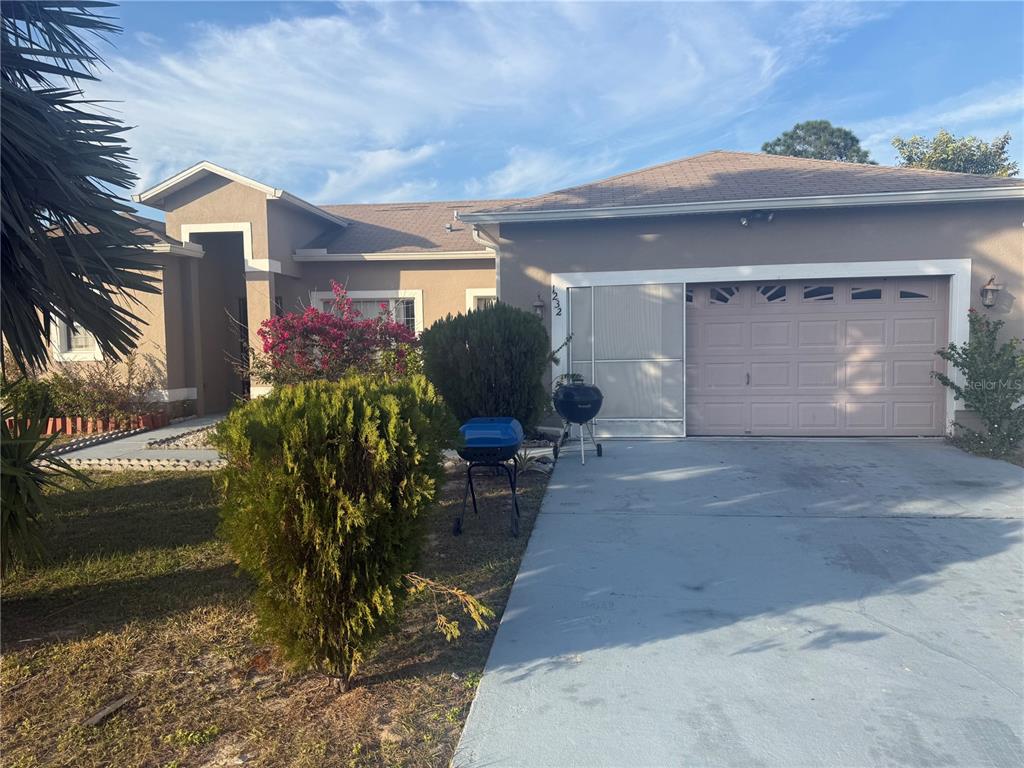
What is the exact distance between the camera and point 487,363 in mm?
7477

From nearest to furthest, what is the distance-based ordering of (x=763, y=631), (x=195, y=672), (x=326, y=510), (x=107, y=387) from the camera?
(x=326, y=510) → (x=195, y=672) → (x=763, y=631) → (x=107, y=387)

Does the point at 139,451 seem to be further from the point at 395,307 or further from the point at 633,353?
the point at 633,353

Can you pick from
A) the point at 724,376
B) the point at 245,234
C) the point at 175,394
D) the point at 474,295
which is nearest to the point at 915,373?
the point at 724,376

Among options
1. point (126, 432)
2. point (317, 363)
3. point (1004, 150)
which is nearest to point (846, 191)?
point (317, 363)

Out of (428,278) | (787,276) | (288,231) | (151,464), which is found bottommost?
(151,464)

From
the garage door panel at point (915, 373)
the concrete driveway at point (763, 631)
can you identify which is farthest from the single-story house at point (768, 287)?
the concrete driveway at point (763, 631)

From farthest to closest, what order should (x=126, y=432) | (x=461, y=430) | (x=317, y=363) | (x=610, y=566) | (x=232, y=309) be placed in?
(x=232, y=309) < (x=126, y=432) < (x=317, y=363) < (x=461, y=430) < (x=610, y=566)

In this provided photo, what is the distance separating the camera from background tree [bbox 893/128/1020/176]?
22.1 m

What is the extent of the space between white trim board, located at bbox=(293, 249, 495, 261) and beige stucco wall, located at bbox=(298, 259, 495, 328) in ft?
0.44

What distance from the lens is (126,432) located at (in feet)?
36.4

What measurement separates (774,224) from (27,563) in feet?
30.1

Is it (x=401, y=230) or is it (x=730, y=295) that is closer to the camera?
(x=730, y=295)

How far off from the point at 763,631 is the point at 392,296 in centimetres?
1098

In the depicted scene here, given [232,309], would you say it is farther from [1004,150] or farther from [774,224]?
[1004,150]
